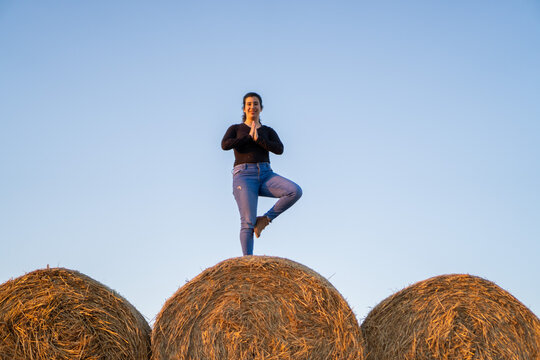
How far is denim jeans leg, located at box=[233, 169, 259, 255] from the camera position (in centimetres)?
636

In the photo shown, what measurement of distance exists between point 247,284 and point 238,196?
1525 millimetres

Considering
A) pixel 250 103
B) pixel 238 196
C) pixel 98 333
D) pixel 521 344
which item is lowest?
pixel 521 344

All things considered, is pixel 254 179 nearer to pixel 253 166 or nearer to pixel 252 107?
pixel 253 166

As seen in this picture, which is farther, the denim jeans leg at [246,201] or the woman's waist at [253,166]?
the woman's waist at [253,166]

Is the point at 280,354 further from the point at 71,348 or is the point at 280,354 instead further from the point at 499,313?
the point at 499,313

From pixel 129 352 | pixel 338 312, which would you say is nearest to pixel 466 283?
pixel 338 312

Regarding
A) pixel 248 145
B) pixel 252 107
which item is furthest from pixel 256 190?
pixel 252 107

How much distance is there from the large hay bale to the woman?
1682 millimetres

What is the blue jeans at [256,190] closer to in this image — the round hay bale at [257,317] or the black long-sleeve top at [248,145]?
the black long-sleeve top at [248,145]

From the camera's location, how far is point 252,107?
6910 mm

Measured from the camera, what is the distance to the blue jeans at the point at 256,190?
648 centimetres

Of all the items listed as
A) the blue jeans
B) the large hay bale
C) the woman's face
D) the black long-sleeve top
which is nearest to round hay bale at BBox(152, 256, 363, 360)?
the large hay bale

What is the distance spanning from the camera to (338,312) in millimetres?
5074

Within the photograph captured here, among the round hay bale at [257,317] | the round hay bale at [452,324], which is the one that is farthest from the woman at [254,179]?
the round hay bale at [452,324]
